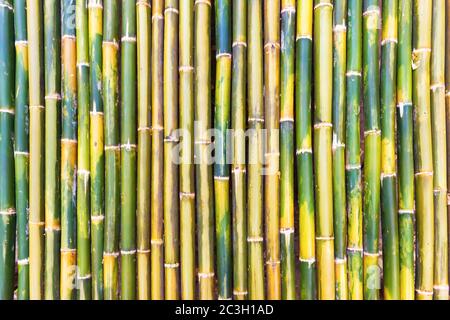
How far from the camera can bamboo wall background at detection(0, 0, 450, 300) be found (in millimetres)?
708

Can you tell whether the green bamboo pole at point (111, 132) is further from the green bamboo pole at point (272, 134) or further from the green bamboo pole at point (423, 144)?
the green bamboo pole at point (423, 144)

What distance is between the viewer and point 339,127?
71cm

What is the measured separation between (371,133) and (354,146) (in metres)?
→ 0.04

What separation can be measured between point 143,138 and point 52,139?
0.55 feet

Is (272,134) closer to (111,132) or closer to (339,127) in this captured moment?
(339,127)

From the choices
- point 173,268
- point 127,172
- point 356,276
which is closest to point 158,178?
point 127,172

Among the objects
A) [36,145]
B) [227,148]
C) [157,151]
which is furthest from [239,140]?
[36,145]

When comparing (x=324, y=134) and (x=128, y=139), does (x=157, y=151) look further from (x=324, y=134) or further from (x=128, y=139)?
(x=324, y=134)

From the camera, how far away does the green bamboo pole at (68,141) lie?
73cm

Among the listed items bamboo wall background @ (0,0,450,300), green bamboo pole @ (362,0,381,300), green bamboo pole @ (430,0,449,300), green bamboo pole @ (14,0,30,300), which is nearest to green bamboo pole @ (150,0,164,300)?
bamboo wall background @ (0,0,450,300)

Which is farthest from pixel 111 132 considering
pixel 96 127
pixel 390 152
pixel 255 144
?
pixel 390 152

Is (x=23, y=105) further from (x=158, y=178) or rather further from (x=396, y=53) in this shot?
(x=396, y=53)

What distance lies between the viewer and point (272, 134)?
0.72 meters
